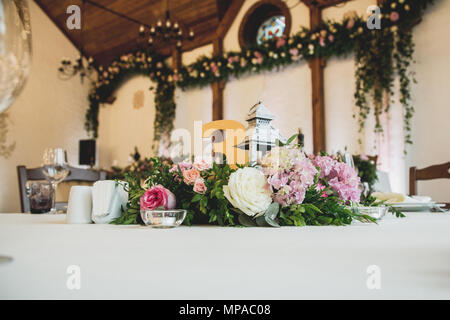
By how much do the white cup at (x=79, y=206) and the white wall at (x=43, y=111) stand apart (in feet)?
18.2

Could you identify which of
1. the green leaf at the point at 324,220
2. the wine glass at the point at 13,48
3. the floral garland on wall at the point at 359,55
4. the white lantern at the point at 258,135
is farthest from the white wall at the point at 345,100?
the wine glass at the point at 13,48

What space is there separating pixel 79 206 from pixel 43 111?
6.14 meters

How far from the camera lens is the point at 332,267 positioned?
0.42 m

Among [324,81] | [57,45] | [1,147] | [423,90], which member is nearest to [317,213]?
[423,90]

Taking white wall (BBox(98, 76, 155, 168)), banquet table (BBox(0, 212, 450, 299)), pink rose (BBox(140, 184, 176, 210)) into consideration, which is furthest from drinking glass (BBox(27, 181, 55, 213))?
white wall (BBox(98, 76, 155, 168))

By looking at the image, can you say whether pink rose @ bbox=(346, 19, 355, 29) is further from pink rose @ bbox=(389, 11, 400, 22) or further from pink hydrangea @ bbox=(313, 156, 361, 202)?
pink hydrangea @ bbox=(313, 156, 361, 202)

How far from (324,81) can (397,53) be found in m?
0.99

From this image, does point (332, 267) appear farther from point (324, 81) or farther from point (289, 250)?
point (324, 81)

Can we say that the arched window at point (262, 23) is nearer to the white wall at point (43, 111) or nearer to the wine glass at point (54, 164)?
the white wall at point (43, 111)

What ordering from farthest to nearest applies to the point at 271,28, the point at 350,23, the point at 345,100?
the point at 271,28, the point at 345,100, the point at 350,23

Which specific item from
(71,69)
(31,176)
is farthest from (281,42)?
(71,69)

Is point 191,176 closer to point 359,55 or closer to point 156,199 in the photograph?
point 156,199

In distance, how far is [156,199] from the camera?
31.5 inches

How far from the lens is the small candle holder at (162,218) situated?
739 mm
